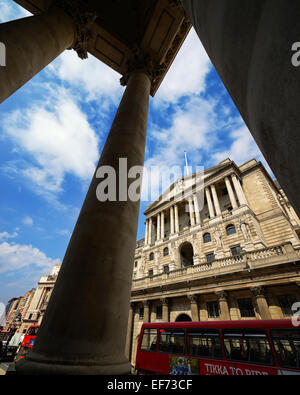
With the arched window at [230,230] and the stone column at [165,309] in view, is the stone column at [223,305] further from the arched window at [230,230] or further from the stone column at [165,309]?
the arched window at [230,230]

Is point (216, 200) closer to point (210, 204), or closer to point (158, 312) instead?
point (210, 204)

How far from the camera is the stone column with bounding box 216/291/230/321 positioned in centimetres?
1477

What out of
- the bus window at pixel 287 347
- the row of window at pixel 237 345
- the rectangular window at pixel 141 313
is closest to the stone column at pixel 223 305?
the row of window at pixel 237 345

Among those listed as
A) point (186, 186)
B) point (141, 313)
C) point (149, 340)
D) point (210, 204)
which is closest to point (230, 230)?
point (210, 204)

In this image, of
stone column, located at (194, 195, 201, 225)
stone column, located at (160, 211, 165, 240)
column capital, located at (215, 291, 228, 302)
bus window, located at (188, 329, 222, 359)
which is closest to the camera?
bus window, located at (188, 329, 222, 359)

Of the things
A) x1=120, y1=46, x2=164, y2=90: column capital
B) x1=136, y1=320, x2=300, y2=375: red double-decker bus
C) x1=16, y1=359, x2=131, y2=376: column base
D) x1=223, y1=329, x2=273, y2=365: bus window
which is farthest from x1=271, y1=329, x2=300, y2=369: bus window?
x1=120, y1=46, x2=164, y2=90: column capital

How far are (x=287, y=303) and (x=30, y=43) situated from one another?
18970 millimetres

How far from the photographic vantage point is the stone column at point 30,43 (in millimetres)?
3844

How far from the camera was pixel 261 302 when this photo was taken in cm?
1350

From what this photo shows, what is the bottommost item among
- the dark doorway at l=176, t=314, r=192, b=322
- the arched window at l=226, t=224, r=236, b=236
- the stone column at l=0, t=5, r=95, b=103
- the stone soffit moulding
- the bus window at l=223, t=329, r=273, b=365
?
the bus window at l=223, t=329, r=273, b=365

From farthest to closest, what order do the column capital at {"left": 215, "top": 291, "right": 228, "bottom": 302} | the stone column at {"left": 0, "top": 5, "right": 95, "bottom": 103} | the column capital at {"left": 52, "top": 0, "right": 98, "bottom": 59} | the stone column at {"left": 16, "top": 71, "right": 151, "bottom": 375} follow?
the column capital at {"left": 215, "top": 291, "right": 228, "bottom": 302}, the column capital at {"left": 52, "top": 0, "right": 98, "bottom": 59}, the stone column at {"left": 0, "top": 5, "right": 95, "bottom": 103}, the stone column at {"left": 16, "top": 71, "right": 151, "bottom": 375}

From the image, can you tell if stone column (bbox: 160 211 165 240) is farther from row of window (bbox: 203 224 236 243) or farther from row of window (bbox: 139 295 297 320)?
row of window (bbox: 139 295 297 320)
